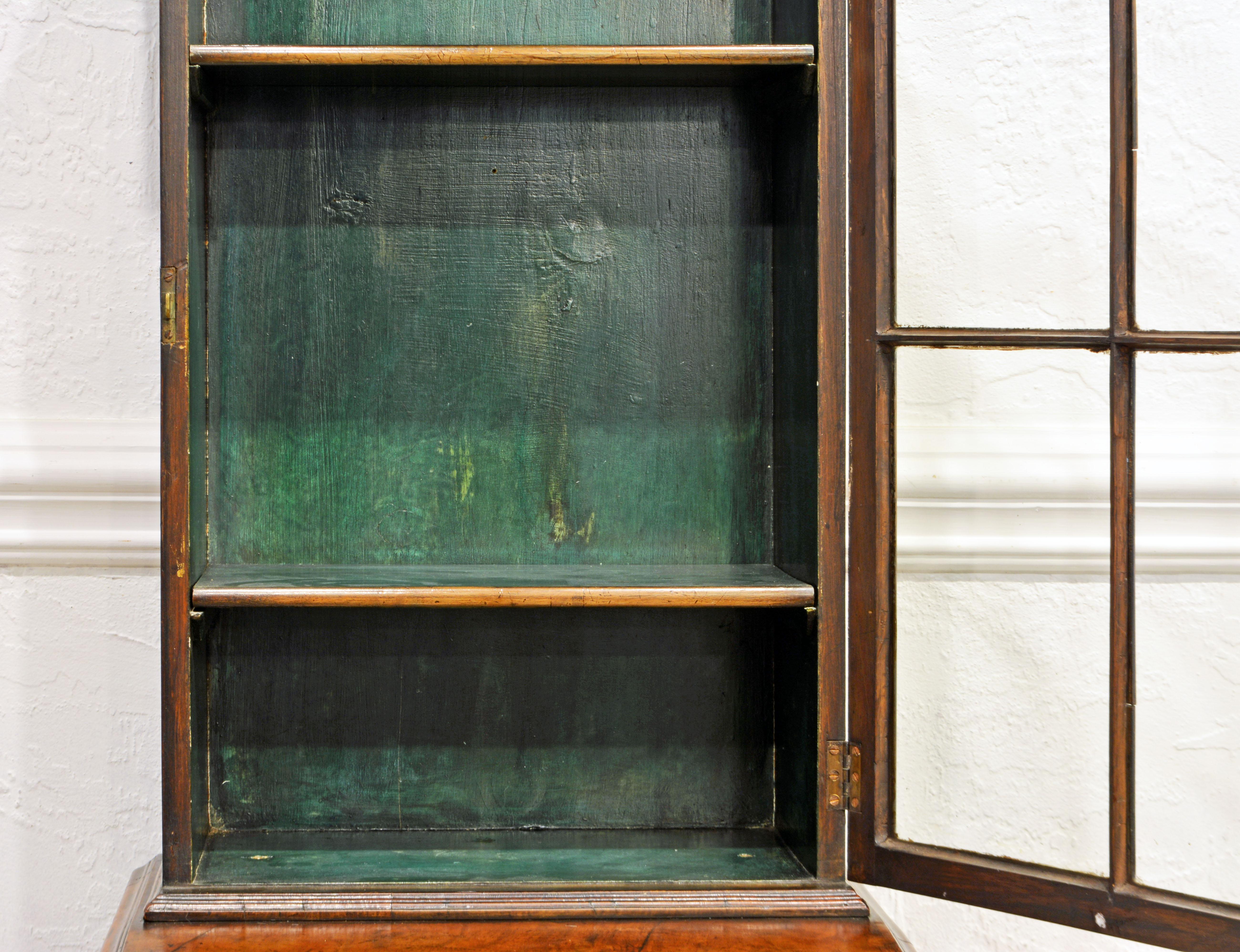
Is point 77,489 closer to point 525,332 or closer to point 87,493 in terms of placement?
point 87,493

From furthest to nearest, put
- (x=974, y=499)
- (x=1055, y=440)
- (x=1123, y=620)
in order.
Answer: (x=974, y=499)
(x=1055, y=440)
(x=1123, y=620)

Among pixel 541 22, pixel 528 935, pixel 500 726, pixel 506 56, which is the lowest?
pixel 528 935

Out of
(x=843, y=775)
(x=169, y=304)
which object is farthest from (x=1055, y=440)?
(x=169, y=304)

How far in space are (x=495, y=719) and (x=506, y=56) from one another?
2.31ft

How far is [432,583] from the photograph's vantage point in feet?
2.93

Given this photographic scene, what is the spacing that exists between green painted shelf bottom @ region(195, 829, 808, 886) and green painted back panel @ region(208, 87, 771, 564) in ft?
1.00

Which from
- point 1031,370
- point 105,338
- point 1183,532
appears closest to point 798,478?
point 1031,370

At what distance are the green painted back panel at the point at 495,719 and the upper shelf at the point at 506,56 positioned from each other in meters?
0.57

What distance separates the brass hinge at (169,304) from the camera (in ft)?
2.71

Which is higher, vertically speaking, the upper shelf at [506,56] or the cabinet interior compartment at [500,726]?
the upper shelf at [506,56]

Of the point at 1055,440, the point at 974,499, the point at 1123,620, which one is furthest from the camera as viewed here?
the point at 974,499

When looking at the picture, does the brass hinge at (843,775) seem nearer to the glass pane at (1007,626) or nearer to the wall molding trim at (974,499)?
the glass pane at (1007,626)

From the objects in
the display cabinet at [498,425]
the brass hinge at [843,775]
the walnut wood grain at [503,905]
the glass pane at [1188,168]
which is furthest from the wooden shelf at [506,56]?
the walnut wood grain at [503,905]

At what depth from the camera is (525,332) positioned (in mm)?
1054
